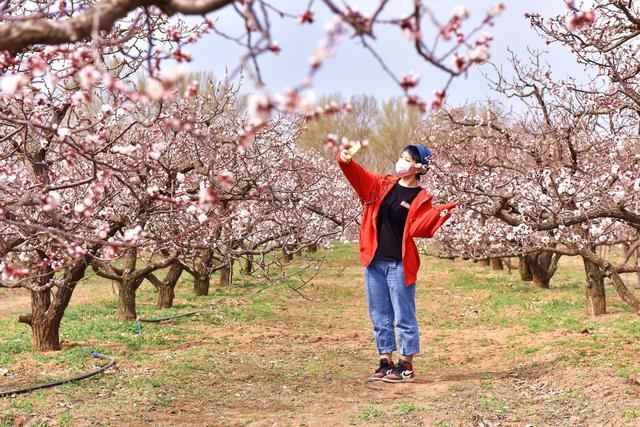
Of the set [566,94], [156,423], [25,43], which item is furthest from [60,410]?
[566,94]

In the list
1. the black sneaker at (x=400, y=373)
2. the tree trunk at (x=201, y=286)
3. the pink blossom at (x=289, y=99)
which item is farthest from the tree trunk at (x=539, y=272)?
the pink blossom at (x=289, y=99)

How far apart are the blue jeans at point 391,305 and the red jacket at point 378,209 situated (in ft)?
0.37

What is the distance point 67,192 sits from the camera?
9.18 m

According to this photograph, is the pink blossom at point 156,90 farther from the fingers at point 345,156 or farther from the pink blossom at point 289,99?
the fingers at point 345,156

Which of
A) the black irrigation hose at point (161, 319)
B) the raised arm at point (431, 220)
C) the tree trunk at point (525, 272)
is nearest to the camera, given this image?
the raised arm at point (431, 220)

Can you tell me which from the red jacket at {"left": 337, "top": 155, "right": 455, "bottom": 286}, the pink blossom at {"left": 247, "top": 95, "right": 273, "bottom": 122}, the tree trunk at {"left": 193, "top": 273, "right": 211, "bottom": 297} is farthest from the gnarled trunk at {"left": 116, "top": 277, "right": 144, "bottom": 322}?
the pink blossom at {"left": 247, "top": 95, "right": 273, "bottom": 122}

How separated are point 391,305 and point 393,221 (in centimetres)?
85

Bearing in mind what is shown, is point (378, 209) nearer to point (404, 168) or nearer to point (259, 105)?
point (404, 168)

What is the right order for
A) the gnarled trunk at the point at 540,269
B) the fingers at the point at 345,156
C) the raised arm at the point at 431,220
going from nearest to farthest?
1. the fingers at the point at 345,156
2. the raised arm at the point at 431,220
3. the gnarled trunk at the point at 540,269

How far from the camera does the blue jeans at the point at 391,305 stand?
261 inches

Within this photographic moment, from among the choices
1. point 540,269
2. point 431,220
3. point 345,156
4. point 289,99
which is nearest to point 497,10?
point 289,99

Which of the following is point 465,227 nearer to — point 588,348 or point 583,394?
point 588,348

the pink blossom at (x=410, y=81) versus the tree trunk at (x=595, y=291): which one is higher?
the pink blossom at (x=410, y=81)

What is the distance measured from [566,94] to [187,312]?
7530mm
